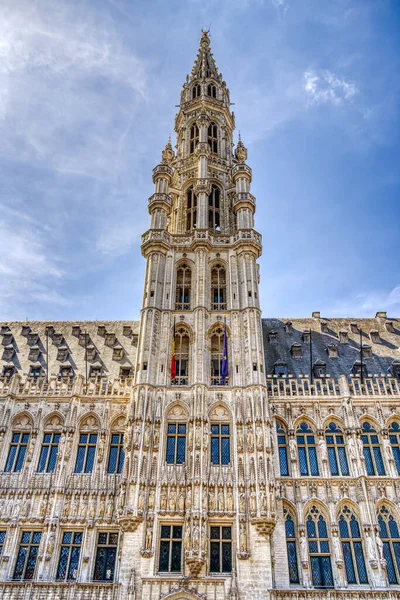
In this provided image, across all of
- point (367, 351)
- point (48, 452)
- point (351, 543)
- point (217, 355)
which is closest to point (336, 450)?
point (351, 543)

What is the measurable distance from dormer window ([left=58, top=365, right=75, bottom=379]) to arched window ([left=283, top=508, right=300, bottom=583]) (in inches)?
713

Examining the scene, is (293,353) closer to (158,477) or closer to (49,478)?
(158,477)

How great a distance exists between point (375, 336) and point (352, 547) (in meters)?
18.3

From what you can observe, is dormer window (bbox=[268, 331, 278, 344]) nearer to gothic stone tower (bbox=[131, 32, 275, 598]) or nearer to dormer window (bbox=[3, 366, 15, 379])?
A: gothic stone tower (bbox=[131, 32, 275, 598])

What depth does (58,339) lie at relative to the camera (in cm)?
4225

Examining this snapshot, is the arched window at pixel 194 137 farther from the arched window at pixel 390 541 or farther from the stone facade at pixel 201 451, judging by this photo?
the arched window at pixel 390 541

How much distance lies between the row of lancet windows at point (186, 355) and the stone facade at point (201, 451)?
0.13 metres

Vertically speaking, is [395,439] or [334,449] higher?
[395,439]

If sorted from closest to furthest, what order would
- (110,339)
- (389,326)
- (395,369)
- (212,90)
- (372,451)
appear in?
(372,451), (395,369), (110,339), (389,326), (212,90)

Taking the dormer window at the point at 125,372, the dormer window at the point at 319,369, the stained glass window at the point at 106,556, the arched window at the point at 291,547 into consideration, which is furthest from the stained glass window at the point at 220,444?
the dormer window at the point at 319,369

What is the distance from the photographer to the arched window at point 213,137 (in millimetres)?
50250

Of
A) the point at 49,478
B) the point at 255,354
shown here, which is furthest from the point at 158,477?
the point at 255,354

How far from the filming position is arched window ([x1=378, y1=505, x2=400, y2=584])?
28.0 m

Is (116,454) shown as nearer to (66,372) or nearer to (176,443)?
(176,443)
